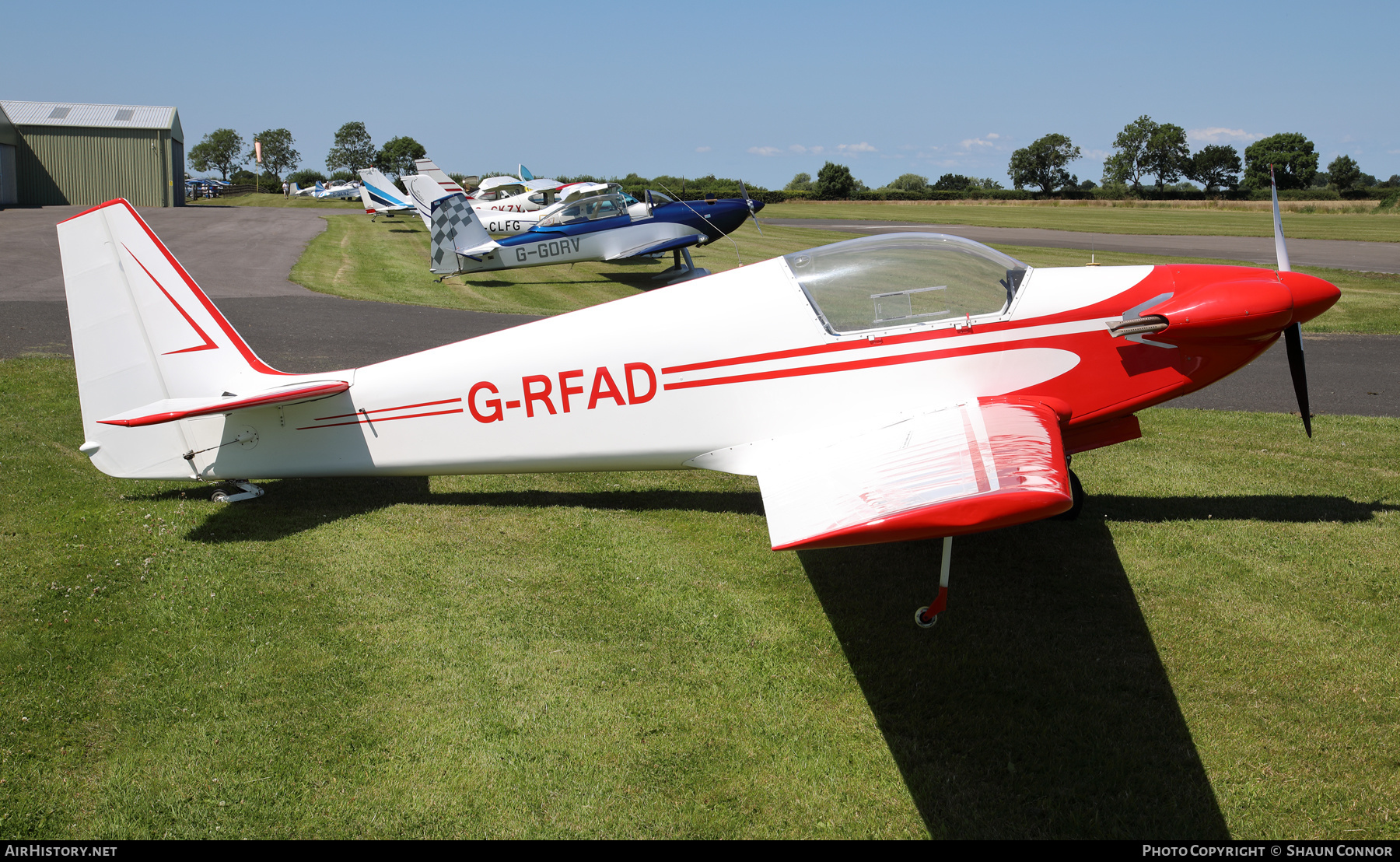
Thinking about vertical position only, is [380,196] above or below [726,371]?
above

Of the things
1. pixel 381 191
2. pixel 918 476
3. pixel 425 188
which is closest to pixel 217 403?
pixel 918 476

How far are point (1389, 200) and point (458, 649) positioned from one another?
2773 inches

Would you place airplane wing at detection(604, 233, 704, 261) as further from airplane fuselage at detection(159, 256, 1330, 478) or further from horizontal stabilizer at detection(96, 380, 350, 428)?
horizontal stabilizer at detection(96, 380, 350, 428)

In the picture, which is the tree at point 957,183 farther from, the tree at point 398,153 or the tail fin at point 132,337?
the tail fin at point 132,337

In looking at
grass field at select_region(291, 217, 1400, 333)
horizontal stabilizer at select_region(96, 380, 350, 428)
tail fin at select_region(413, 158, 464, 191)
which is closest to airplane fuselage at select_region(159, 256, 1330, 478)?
horizontal stabilizer at select_region(96, 380, 350, 428)

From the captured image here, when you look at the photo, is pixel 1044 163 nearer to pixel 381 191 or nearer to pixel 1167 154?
pixel 1167 154

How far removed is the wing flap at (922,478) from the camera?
3459mm

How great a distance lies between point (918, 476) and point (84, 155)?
2424 inches

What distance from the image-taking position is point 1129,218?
5056 centimetres

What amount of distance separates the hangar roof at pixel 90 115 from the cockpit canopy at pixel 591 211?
141 feet

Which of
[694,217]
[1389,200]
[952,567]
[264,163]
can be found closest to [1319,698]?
[952,567]

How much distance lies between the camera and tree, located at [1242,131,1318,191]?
88062 millimetres

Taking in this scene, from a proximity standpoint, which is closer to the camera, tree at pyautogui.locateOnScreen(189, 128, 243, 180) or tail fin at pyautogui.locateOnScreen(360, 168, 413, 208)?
tail fin at pyautogui.locateOnScreen(360, 168, 413, 208)

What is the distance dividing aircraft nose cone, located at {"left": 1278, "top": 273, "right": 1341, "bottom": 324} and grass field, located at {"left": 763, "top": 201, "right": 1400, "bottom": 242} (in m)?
36.0
